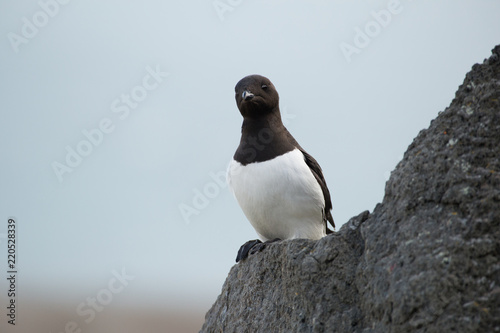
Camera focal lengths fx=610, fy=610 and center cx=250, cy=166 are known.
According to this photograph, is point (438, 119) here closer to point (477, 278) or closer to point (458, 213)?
point (458, 213)

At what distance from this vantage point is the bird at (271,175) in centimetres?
549

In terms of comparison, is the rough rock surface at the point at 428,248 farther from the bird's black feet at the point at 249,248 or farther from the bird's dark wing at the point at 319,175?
the bird's dark wing at the point at 319,175

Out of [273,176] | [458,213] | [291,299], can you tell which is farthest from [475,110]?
[273,176]

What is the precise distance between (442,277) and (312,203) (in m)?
2.93

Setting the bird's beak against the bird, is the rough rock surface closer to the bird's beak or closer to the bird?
the bird

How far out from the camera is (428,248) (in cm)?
279

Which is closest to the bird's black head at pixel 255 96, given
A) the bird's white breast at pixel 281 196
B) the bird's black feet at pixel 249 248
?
the bird's white breast at pixel 281 196

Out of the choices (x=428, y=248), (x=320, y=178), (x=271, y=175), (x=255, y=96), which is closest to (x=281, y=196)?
(x=271, y=175)

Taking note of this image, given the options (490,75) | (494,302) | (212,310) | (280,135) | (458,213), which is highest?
(280,135)

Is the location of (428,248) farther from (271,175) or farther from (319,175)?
A: (319,175)

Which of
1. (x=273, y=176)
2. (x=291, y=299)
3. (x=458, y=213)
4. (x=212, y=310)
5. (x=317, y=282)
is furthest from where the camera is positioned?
(x=273, y=176)

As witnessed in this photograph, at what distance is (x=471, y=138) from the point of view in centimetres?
296

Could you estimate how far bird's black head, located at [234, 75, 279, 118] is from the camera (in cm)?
567

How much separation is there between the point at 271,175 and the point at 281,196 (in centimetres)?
22
